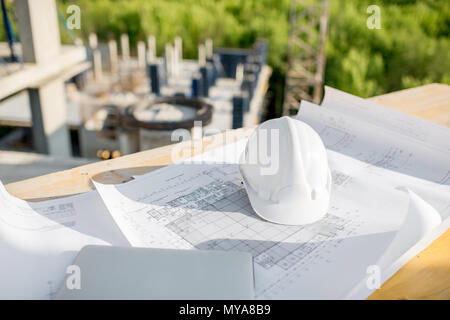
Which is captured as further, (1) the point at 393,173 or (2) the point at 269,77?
(2) the point at 269,77

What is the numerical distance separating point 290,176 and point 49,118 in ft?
13.7

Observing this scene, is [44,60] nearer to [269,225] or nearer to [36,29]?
[36,29]

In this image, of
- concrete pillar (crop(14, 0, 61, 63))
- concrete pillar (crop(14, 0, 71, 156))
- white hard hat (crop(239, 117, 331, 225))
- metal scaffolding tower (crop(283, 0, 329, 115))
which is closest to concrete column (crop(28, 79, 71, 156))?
concrete pillar (crop(14, 0, 71, 156))

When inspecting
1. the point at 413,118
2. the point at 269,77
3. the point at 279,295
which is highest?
the point at 413,118

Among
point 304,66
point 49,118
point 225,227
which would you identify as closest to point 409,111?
point 225,227

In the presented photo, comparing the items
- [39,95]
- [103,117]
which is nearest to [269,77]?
[103,117]

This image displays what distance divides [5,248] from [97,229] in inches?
5.5

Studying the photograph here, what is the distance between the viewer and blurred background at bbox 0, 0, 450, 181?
6.32m

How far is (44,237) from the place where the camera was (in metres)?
0.66

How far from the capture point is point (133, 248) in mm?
592

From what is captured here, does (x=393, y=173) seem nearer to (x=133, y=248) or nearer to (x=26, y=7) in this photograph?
(x=133, y=248)

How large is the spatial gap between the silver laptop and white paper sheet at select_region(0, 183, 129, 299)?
4 cm
